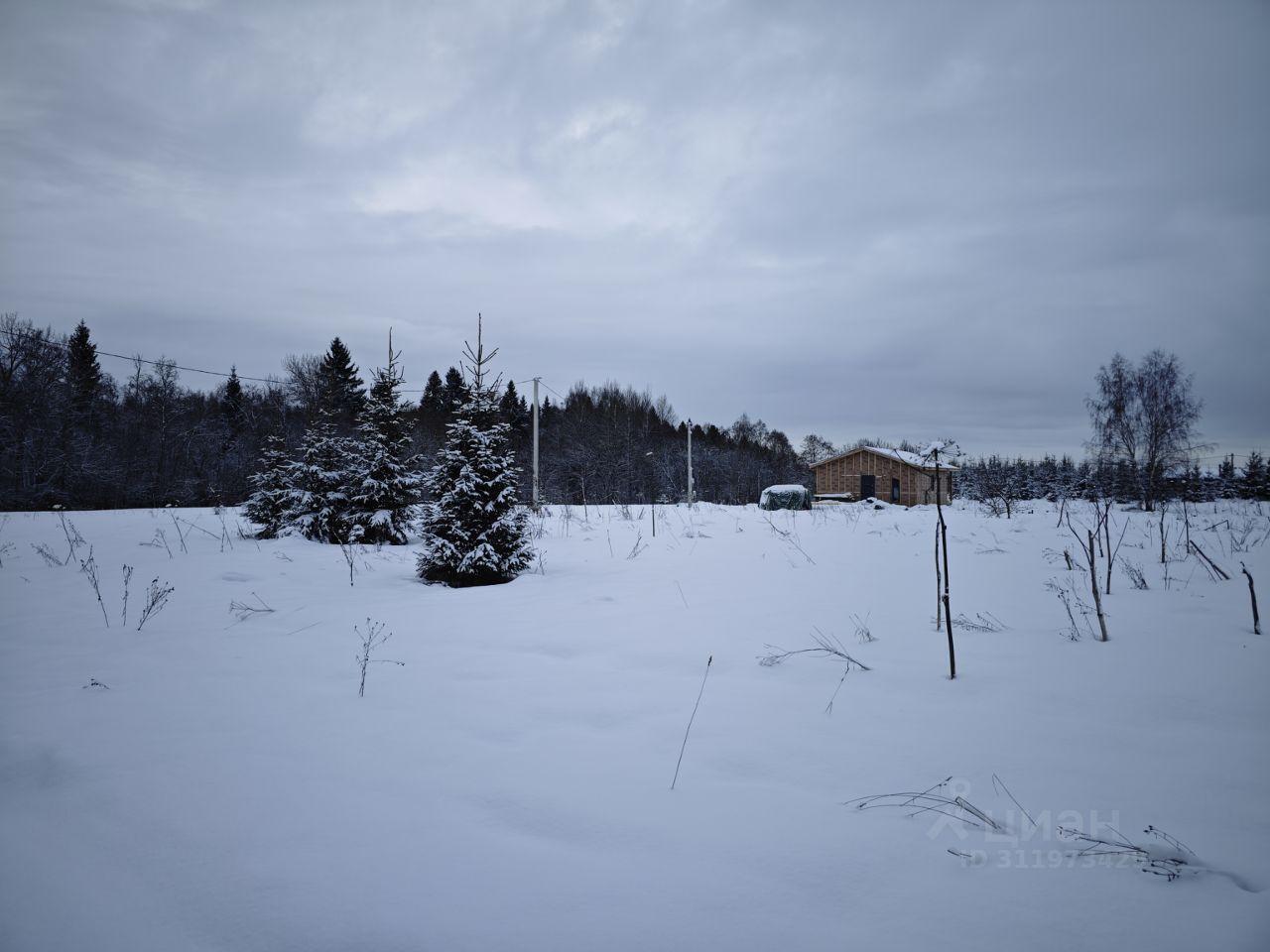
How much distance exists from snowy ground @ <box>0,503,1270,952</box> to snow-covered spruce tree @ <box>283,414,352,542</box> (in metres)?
5.69

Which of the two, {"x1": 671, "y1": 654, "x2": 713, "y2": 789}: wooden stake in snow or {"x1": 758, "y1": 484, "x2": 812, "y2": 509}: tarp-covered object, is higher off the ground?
{"x1": 758, "y1": 484, "x2": 812, "y2": 509}: tarp-covered object

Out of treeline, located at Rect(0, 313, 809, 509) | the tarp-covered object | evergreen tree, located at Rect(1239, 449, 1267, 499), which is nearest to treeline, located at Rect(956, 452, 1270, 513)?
evergreen tree, located at Rect(1239, 449, 1267, 499)

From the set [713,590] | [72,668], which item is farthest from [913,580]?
[72,668]

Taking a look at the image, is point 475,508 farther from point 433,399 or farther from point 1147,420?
point 433,399

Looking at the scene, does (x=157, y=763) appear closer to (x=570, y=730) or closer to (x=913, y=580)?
(x=570, y=730)

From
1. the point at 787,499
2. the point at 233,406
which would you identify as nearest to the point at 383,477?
the point at 787,499

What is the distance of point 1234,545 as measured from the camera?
631 cm

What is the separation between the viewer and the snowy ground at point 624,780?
4.65ft

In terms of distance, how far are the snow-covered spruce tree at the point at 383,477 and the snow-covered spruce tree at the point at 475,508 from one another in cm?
323

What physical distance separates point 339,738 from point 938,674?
3072 mm

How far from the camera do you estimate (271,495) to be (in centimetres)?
1083

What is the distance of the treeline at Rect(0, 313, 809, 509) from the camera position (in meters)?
21.1

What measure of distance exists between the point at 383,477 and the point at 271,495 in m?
3.06

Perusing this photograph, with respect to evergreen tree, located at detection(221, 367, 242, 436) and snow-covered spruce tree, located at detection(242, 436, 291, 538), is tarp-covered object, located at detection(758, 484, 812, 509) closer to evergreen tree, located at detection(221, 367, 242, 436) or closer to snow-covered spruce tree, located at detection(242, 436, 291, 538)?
snow-covered spruce tree, located at detection(242, 436, 291, 538)
